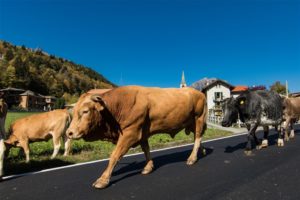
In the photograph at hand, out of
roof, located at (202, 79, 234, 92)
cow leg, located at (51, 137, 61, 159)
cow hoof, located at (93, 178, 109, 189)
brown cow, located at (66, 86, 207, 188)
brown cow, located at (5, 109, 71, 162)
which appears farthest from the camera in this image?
roof, located at (202, 79, 234, 92)

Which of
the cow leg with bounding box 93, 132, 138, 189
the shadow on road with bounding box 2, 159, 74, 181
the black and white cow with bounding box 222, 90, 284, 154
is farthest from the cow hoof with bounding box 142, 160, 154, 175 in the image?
the black and white cow with bounding box 222, 90, 284, 154

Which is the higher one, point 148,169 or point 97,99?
point 97,99

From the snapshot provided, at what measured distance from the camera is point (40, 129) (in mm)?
8484

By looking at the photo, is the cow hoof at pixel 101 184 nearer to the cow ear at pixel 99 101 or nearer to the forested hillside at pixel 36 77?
the cow ear at pixel 99 101

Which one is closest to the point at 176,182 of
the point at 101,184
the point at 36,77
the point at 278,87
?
the point at 101,184

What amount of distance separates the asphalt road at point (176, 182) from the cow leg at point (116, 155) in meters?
0.16

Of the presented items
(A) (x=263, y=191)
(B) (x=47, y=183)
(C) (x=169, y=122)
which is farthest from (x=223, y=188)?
(B) (x=47, y=183)

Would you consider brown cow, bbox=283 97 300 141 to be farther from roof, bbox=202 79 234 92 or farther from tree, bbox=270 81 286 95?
tree, bbox=270 81 286 95

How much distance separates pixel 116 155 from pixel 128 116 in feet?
2.60

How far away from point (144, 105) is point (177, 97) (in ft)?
3.60

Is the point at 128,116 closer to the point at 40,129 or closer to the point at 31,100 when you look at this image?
the point at 40,129

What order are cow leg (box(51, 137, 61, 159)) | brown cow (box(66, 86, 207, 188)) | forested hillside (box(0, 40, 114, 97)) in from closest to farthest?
1. brown cow (box(66, 86, 207, 188))
2. cow leg (box(51, 137, 61, 159))
3. forested hillside (box(0, 40, 114, 97))

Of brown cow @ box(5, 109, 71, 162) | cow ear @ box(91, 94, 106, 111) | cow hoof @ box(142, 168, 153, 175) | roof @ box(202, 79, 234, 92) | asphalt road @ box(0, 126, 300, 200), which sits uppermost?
roof @ box(202, 79, 234, 92)

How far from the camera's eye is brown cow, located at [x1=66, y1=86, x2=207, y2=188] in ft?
15.7
